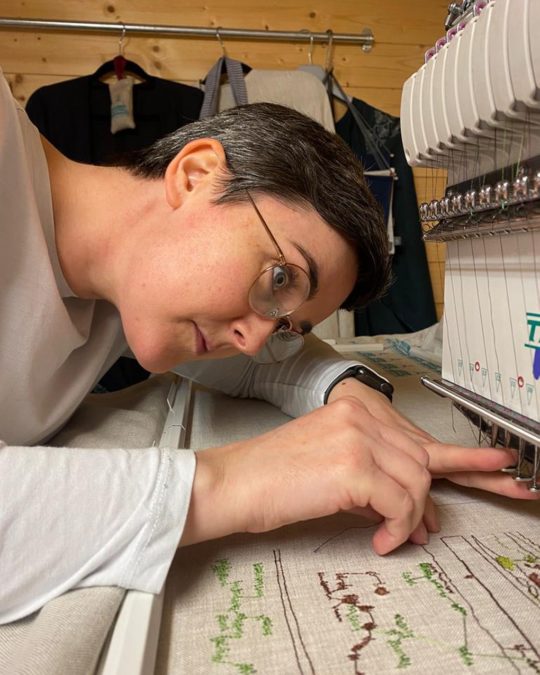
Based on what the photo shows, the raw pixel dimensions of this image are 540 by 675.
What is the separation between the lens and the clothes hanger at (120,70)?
7.61ft

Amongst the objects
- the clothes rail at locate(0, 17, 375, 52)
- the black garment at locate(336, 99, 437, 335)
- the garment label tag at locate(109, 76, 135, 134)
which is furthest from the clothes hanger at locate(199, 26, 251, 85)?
the black garment at locate(336, 99, 437, 335)

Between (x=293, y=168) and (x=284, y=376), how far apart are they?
17.7 inches

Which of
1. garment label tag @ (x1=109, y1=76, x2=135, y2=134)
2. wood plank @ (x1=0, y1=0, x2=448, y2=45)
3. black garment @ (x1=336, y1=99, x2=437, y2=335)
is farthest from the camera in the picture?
black garment @ (x1=336, y1=99, x2=437, y2=335)

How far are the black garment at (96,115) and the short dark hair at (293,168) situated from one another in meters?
1.49

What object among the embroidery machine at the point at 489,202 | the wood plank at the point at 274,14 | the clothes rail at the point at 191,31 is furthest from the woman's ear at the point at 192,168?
the wood plank at the point at 274,14

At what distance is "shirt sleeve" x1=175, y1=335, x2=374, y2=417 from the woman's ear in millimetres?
384

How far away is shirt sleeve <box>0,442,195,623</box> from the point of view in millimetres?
467

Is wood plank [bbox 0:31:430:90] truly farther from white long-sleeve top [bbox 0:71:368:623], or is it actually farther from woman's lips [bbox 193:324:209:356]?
woman's lips [bbox 193:324:209:356]

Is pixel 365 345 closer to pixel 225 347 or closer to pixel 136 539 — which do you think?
pixel 225 347

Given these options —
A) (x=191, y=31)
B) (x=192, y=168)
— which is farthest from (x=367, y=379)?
(x=191, y=31)

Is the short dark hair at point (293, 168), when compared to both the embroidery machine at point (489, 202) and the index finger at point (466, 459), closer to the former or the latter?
the embroidery machine at point (489, 202)

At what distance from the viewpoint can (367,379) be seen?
0.92 m

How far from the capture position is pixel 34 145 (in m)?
0.78

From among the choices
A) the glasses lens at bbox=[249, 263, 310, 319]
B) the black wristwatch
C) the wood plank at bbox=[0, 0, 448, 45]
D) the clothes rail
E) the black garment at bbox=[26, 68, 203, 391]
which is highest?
the wood plank at bbox=[0, 0, 448, 45]
